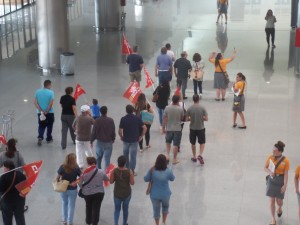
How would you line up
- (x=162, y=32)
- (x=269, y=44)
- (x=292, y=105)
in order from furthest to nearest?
(x=162, y=32) → (x=269, y=44) → (x=292, y=105)

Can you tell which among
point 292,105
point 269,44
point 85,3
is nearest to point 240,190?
point 292,105

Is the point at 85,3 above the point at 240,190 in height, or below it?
above

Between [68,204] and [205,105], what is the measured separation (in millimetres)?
7558

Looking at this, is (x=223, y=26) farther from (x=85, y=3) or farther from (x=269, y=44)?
(x=85, y=3)

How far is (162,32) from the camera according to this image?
92.2 feet

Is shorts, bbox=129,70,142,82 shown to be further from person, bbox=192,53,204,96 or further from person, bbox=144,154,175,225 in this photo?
person, bbox=144,154,175,225

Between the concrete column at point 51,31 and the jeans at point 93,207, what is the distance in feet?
36.5

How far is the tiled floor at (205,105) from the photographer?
11719 millimetres

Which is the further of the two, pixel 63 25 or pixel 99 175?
pixel 63 25

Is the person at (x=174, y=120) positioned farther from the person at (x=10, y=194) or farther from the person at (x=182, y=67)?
the person at (x=182, y=67)

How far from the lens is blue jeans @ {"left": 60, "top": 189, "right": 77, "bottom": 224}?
10.6m

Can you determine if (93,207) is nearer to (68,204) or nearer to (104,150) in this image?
(68,204)

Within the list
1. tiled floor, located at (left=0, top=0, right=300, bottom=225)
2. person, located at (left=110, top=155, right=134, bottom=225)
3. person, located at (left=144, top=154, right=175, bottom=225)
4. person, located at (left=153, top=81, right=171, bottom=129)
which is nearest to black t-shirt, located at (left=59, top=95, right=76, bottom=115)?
tiled floor, located at (left=0, top=0, right=300, bottom=225)

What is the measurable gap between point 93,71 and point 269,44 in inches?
289
